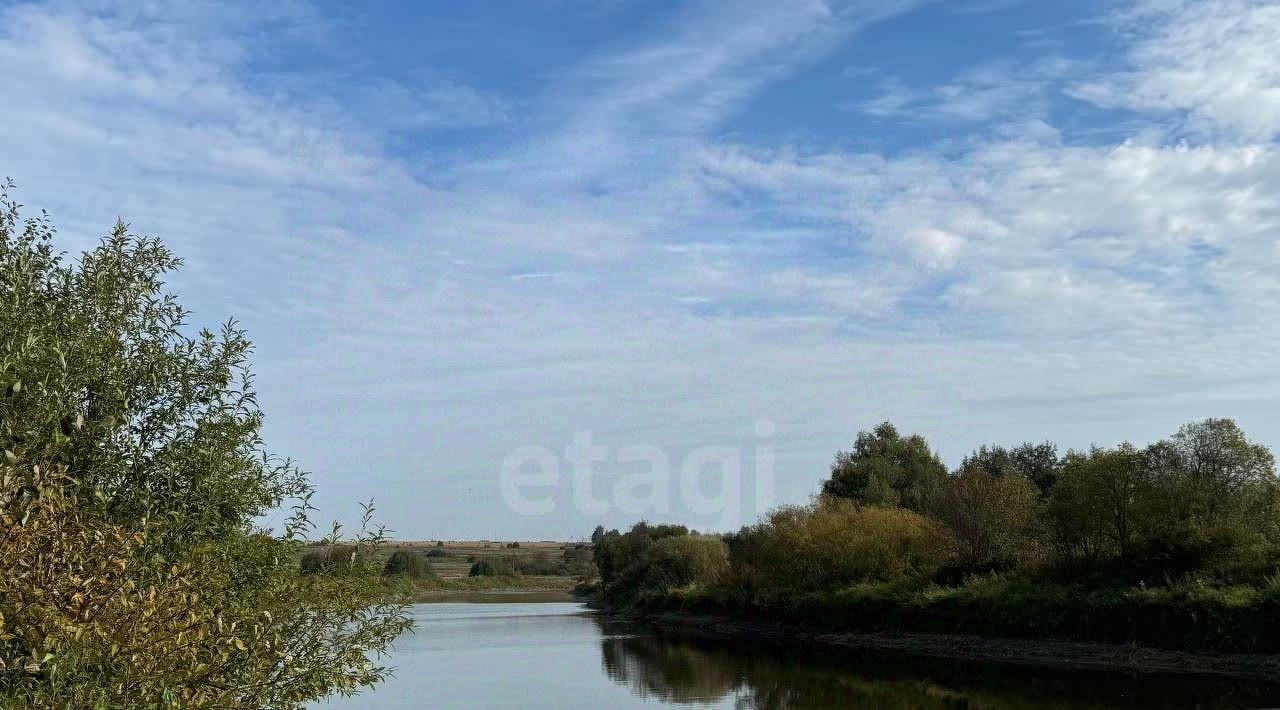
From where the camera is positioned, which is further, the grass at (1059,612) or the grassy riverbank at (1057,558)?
the grassy riverbank at (1057,558)

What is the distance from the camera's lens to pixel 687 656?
47250 millimetres

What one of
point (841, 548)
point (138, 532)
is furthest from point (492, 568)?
point (138, 532)

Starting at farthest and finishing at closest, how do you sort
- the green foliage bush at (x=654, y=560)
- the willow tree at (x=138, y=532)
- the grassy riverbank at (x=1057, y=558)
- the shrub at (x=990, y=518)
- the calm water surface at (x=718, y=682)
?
1. the green foliage bush at (x=654, y=560)
2. the shrub at (x=990, y=518)
3. the grassy riverbank at (x=1057, y=558)
4. the calm water surface at (x=718, y=682)
5. the willow tree at (x=138, y=532)

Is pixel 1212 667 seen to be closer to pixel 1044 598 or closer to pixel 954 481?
pixel 1044 598

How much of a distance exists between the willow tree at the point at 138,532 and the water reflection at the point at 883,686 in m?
21.2

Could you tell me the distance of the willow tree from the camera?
24.3ft

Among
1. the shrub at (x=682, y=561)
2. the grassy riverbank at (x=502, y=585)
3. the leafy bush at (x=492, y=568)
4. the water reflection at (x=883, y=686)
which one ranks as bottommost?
the grassy riverbank at (x=502, y=585)

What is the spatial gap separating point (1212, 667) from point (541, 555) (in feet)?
408

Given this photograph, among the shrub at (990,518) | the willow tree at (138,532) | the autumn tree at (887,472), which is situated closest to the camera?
the willow tree at (138,532)

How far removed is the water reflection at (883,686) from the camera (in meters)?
26.6

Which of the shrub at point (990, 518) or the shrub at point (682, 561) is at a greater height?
the shrub at point (990, 518)

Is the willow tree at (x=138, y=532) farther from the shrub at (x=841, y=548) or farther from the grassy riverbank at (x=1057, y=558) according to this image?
the shrub at (x=841, y=548)

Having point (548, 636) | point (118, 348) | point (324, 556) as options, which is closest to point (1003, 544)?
point (548, 636)

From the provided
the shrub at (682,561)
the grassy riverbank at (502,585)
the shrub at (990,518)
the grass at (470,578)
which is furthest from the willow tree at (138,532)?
the grassy riverbank at (502,585)
